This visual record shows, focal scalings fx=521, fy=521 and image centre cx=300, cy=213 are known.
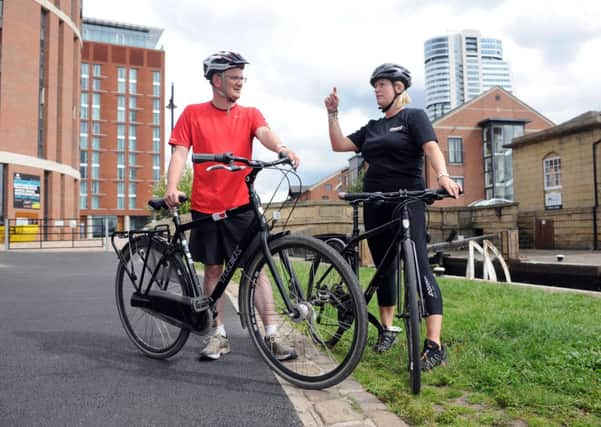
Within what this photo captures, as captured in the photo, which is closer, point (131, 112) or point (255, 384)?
point (255, 384)

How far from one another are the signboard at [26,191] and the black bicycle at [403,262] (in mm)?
38946

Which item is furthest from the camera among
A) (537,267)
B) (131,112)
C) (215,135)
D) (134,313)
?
(131,112)

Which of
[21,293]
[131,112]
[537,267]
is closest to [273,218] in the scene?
[21,293]

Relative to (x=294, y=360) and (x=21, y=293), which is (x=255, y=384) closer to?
(x=294, y=360)

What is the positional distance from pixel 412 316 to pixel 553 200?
27872 millimetres

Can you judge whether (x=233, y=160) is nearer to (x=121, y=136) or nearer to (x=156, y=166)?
(x=156, y=166)

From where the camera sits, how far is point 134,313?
393 cm

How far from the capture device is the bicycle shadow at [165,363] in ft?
10.1

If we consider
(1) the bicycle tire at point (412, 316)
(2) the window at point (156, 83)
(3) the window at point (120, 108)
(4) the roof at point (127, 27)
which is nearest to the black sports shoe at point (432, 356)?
(1) the bicycle tire at point (412, 316)

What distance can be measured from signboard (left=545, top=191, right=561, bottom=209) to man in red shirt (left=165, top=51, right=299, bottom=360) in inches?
1070

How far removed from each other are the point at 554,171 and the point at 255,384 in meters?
28.4

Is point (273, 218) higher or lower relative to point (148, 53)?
lower

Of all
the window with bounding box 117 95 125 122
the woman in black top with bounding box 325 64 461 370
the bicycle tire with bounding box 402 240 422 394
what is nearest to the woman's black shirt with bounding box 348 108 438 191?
the woman in black top with bounding box 325 64 461 370

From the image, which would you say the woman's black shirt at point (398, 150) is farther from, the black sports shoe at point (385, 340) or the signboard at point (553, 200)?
the signboard at point (553, 200)
